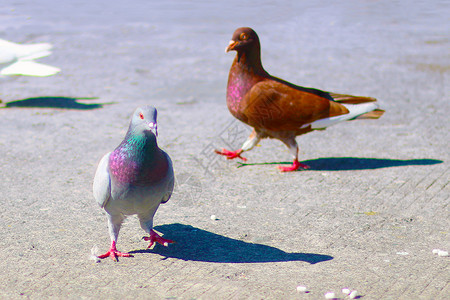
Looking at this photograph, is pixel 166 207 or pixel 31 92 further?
pixel 31 92

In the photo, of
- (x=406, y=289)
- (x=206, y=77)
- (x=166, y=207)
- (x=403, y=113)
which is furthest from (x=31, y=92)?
(x=406, y=289)

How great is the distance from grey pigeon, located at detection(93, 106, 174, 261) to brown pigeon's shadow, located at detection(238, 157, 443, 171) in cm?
224

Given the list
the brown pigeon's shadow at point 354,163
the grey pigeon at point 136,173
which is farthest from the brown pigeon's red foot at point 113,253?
the brown pigeon's shadow at point 354,163

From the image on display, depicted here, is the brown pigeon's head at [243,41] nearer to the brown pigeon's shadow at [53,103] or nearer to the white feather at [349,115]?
the white feather at [349,115]

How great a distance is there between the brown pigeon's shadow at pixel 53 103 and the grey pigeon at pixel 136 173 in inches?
167

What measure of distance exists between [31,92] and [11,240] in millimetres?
4827

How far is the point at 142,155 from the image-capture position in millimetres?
3336

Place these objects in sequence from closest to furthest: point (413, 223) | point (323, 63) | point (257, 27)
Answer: point (413, 223) → point (323, 63) → point (257, 27)

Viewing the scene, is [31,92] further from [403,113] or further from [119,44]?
[403,113]

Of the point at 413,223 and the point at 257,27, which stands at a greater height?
the point at 257,27

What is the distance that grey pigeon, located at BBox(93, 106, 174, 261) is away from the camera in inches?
131

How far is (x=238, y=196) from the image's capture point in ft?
15.8

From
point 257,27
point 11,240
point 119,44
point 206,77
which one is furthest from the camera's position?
point 257,27

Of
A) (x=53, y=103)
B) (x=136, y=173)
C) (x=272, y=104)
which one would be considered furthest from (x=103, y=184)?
Answer: (x=53, y=103)
